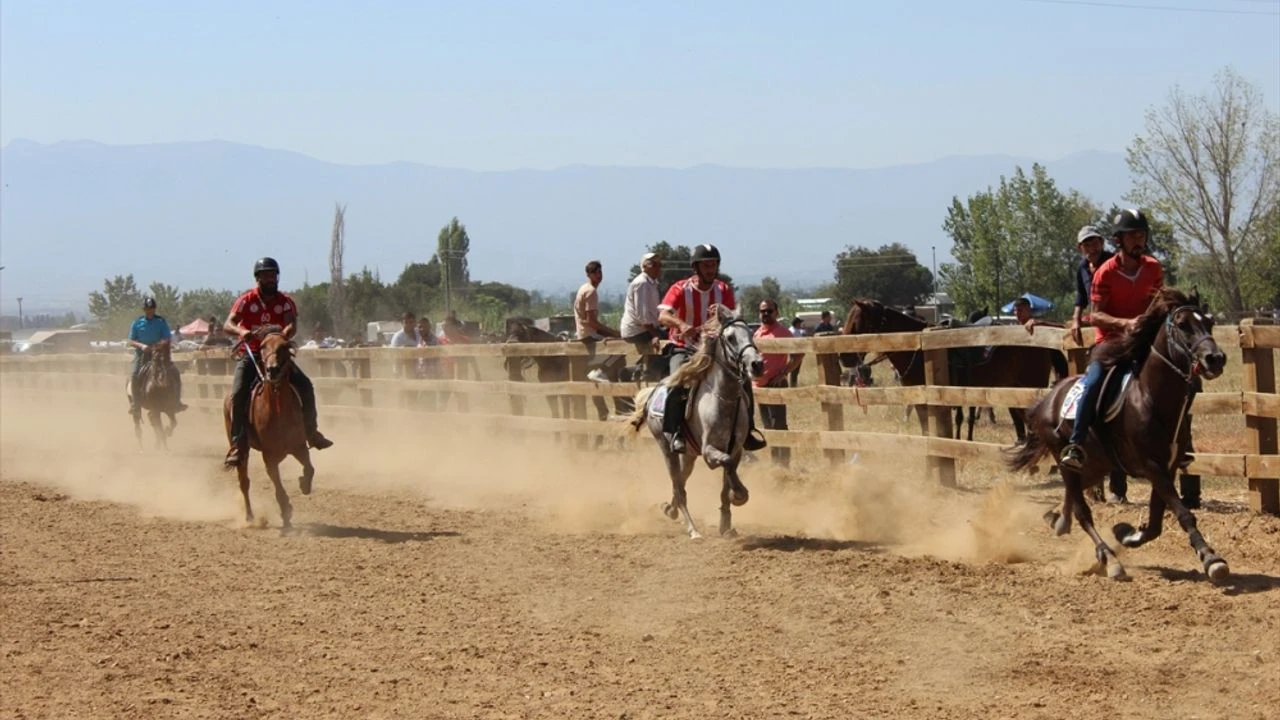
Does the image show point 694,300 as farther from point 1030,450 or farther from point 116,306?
point 116,306

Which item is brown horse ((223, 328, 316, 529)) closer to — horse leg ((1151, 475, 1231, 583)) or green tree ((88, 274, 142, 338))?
horse leg ((1151, 475, 1231, 583))

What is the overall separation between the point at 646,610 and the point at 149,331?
51.9 feet

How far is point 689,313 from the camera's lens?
11688mm

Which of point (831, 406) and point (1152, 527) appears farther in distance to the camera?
point (831, 406)

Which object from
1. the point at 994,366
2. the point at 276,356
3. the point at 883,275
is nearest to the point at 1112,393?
the point at 994,366

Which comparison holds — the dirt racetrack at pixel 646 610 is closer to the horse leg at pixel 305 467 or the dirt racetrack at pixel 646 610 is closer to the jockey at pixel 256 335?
the horse leg at pixel 305 467

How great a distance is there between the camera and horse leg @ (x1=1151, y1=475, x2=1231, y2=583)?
805 cm

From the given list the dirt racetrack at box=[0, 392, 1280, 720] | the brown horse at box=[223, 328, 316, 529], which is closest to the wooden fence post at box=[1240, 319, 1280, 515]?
the dirt racetrack at box=[0, 392, 1280, 720]

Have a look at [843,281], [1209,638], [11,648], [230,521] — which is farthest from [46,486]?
[843,281]

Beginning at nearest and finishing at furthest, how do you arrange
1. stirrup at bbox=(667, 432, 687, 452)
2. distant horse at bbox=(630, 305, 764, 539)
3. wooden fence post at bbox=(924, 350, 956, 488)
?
distant horse at bbox=(630, 305, 764, 539) < stirrup at bbox=(667, 432, 687, 452) < wooden fence post at bbox=(924, 350, 956, 488)

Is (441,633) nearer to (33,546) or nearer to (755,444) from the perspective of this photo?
(755,444)

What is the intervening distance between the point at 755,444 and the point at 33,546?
21.4 feet

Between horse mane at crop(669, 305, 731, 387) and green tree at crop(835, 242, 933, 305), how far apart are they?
259ft

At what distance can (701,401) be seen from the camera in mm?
11242
